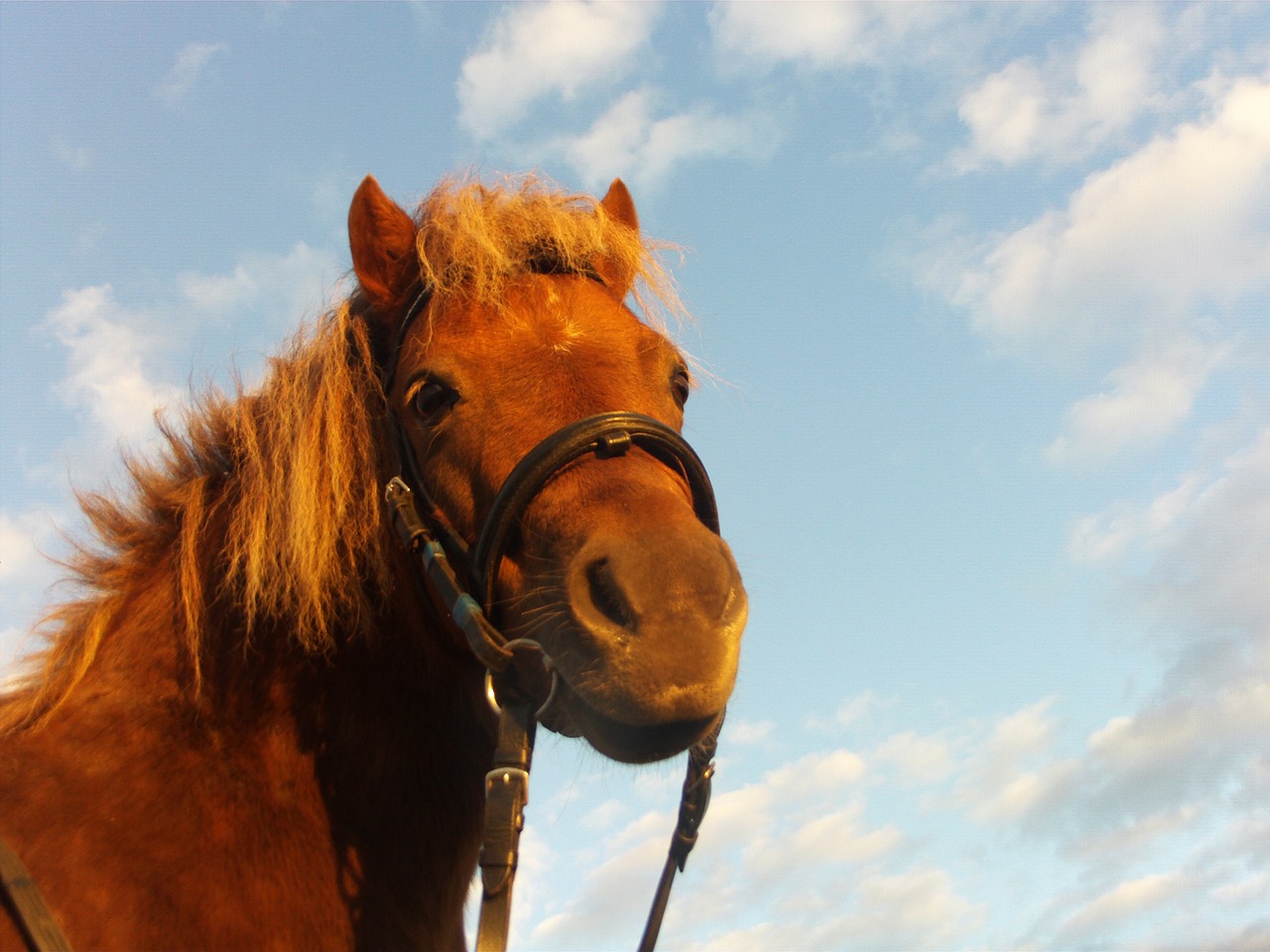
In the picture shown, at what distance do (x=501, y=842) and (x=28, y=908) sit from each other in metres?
1.33

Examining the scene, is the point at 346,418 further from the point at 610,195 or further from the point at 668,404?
the point at 610,195

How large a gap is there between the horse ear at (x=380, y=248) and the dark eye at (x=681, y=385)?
1.15m

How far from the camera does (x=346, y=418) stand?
369 centimetres

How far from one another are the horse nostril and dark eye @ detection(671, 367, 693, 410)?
4.16ft

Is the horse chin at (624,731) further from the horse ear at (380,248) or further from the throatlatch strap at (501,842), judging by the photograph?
the horse ear at (380,248)

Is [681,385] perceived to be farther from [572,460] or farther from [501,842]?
[501,842]

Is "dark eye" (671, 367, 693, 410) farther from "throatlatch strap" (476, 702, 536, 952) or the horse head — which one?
"throatlatch strap" (476, 702, 536, 952)

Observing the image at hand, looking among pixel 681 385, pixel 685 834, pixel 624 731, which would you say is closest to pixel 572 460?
pixel 624 731

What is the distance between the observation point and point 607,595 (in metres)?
2.70

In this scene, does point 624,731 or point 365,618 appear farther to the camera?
point 365,618

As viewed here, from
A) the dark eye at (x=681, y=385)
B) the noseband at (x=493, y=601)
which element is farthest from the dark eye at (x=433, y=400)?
the dark eye at (x=681, y=385)

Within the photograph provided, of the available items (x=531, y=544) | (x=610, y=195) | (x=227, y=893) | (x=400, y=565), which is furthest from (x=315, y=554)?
(x=610, y=195)

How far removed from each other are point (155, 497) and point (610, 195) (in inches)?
98.9

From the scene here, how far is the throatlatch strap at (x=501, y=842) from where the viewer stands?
267 centimetres
